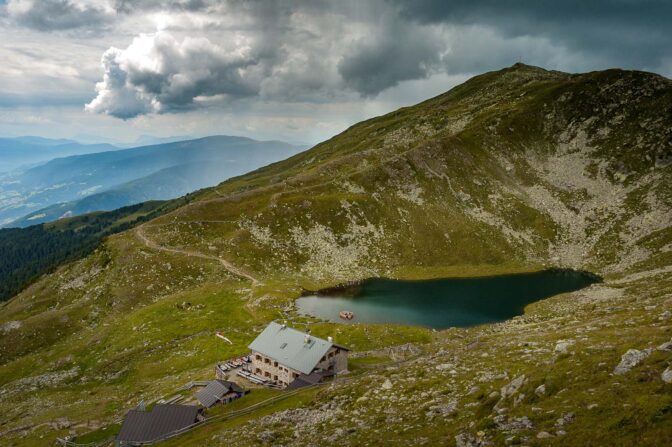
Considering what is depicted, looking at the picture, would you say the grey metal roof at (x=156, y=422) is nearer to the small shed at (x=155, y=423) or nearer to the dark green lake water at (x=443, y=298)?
the small shed at (x=155, y=423)

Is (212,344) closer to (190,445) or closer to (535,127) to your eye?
(190,445)

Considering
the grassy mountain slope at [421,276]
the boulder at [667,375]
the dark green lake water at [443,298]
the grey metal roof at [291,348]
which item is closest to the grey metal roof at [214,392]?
the grassy mountain slope at [421,276]

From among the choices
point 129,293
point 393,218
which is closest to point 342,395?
point 129,293

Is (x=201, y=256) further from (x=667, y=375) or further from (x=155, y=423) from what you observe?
(x=667, y=375)

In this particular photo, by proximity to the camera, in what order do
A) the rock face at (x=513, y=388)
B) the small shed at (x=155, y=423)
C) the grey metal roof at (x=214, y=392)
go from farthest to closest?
the grey metal roof at (x=214, y=392) < the small shed at (x=155, y=423) < the rock face at (x=513, y=388)

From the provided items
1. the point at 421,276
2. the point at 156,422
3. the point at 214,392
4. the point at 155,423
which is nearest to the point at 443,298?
the point at 421,276

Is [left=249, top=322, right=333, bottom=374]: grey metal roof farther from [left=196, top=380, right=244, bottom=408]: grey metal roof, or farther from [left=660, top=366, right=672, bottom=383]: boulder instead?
[left=660, top=366, right=672, bottom=383]: boulder
